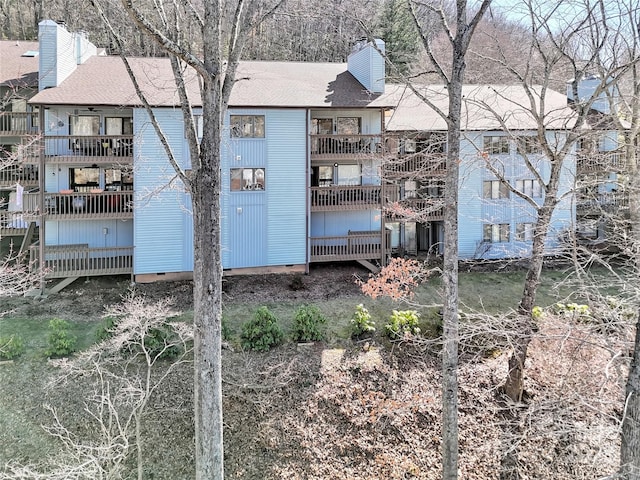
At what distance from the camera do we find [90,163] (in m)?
17.4

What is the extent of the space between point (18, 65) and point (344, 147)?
1563cm

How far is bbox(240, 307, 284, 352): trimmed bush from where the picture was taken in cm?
1418

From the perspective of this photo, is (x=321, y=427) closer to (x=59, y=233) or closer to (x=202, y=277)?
(x=202, y=277)

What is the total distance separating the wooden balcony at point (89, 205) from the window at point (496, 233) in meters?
16.1

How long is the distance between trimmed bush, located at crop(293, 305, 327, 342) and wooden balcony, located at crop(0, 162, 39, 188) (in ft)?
41.3

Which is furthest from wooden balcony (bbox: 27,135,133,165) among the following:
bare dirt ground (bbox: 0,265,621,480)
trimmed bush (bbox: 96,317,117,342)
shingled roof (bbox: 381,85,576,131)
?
shingled roof (bbox: 381,85,576,131)

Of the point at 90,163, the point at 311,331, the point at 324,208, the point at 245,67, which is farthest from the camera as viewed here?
the point at 245,67

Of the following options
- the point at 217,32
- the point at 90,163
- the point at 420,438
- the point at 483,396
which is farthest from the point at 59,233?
the point at 483,396

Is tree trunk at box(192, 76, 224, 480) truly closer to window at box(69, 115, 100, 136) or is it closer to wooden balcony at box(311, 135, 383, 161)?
wooden balcony at box(311, 135, 383, 161)

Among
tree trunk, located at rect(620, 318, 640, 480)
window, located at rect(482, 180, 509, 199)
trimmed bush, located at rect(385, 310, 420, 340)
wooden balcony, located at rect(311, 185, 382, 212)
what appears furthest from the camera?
window, located at rect(482, 180, 509, 199)

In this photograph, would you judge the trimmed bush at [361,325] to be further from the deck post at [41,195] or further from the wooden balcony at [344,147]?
the deck post at [41,195]

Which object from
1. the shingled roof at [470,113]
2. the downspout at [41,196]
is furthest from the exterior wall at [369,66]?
the downspout at [41,196]

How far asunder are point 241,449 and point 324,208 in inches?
421

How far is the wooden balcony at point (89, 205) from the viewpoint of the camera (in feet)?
56.2
